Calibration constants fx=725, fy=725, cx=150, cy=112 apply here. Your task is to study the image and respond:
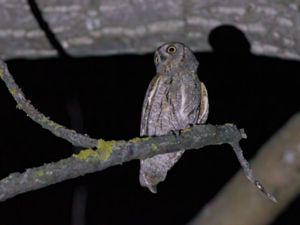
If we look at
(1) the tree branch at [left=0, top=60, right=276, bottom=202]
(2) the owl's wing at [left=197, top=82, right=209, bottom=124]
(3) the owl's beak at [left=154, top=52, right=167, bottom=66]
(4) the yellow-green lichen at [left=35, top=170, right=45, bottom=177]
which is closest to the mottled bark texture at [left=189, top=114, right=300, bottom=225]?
(1) the tree branch at [left=0, top=60, right=276, bottom=202]

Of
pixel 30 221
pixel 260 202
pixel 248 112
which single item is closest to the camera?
pixel 260 202

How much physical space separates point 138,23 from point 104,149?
52.1 inches

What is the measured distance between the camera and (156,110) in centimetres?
327

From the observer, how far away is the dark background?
138 inches

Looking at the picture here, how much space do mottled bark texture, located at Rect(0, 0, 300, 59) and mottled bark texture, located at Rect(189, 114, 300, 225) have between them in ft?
1.73

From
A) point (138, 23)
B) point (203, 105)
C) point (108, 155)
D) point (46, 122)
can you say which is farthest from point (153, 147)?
point (203, 105)

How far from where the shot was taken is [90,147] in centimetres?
176

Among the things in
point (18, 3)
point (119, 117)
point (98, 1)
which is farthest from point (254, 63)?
point (119, 117)

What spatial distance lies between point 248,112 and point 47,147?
126 centimetres

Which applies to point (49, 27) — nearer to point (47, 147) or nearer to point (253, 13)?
point (253, 13)

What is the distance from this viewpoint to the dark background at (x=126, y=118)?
3.49 metres

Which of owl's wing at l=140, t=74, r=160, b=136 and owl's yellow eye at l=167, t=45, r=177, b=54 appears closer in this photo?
owl's yellow eye at l=167, t=45, r=177, b=54

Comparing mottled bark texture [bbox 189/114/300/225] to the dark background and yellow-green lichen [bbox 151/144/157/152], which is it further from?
the dark background

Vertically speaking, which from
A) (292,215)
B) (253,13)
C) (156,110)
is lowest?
(292,215)
